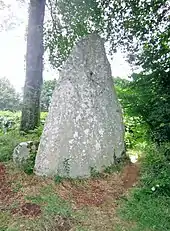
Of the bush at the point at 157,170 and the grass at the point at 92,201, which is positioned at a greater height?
the bush at the point at 157,170

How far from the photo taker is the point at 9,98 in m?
17.8

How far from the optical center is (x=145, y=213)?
4086 millimetres

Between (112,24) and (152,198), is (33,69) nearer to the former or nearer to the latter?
(112,24)

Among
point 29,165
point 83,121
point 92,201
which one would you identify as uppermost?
point 83,121

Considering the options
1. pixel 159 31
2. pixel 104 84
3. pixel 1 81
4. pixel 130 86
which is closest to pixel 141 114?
pixel 130 86

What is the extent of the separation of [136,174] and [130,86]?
105 inches

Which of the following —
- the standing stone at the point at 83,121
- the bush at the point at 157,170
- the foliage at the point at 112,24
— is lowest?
the bush at the point at 157,170

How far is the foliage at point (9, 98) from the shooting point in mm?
17656

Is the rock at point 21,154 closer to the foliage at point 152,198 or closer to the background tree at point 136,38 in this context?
the foliage at point 152,198

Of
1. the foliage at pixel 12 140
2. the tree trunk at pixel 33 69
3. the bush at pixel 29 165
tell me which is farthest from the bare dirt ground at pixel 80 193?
the tree trunk at pixel 33 69

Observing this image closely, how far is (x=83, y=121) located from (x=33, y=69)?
3476 millimetres

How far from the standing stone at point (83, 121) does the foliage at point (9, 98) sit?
12.5 metres

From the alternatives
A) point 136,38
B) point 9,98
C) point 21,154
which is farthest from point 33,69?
point 9,98

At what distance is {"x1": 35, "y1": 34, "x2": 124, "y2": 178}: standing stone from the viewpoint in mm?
4965
